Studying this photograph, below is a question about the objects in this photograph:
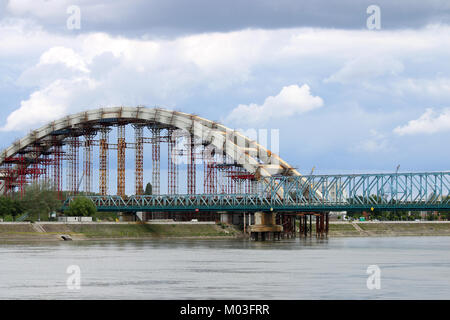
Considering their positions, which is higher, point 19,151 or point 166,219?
point 19,151

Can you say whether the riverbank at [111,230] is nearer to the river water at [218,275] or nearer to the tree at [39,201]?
the tree at [39,201]

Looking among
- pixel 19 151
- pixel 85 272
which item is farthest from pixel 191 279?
pixel 19 151

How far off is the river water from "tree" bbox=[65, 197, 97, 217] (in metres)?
53.6

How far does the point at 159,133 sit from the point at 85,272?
99.4 meters

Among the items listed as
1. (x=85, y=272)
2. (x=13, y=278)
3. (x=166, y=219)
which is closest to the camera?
(x=13, y=278)

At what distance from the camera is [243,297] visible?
5228 centimetres

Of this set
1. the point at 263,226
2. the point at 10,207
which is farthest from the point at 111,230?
the point at 263,226

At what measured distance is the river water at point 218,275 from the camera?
5400 centimetres

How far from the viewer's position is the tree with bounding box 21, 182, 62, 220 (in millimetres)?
149625

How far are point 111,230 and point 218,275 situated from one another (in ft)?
253
